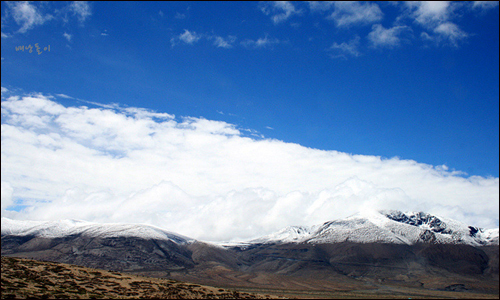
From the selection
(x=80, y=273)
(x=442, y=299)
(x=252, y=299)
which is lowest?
(x=442, y=299)

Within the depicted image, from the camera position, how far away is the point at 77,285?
45.0 m

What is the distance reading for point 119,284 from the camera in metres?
49.6

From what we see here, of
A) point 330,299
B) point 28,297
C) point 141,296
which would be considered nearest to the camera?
point 28,297

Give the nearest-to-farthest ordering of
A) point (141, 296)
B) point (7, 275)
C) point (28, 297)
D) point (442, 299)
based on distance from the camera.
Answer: point (28, 297) → point (7, 275) → point (141, 296) → point (442, 299)

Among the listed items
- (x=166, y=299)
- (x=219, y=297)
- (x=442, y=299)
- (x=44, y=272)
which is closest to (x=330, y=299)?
(x=442, y=299)

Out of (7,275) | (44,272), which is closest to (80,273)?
(44,272)

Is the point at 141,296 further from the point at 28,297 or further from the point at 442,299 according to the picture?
the point at 442,299

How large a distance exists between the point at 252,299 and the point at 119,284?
23623 millimetres

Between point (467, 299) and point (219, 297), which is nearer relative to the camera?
point (219, 297)

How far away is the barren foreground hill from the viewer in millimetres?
39719

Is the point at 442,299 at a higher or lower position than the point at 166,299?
lower

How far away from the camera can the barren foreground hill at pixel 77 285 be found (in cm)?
3972

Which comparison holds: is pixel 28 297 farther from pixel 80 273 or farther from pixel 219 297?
pixel 219 297

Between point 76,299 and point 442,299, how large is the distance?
633 ft
